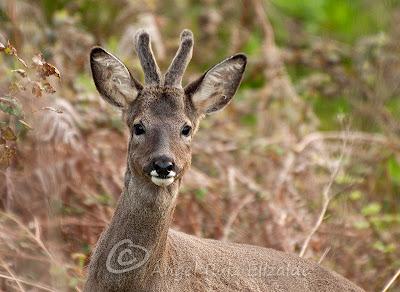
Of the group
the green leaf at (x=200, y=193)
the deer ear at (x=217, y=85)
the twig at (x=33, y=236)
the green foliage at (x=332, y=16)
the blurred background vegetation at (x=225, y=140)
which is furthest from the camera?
the green foliage at (x=332, y=16)

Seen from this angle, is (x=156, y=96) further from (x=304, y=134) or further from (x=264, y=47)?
(x=264, y=47)

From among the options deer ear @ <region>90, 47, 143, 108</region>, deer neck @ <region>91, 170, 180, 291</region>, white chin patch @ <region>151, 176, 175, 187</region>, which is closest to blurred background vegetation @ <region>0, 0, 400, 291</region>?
deer ear @ <region>90, 47, 143, 108</region>

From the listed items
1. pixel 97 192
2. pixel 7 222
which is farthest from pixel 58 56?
pixel 7 222

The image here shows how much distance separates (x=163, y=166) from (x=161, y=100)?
1.99 feet

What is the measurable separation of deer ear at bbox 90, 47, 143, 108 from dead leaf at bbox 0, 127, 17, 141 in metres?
0.63

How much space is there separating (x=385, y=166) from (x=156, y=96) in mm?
4583

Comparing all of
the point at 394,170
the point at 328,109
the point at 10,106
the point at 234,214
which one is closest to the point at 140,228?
the point at 10,106

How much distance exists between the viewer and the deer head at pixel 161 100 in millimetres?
6191

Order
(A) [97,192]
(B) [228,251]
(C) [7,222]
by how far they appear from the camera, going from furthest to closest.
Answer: (A) [97,192] → (C) [7,222] → (B) [228,251]

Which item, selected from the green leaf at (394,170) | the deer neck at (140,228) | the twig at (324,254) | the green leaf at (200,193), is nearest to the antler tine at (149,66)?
the deer neck at (140,228)

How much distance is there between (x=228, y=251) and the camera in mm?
6961

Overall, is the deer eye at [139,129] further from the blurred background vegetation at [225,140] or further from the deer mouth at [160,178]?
the blurred background vegetation at [225,140]
